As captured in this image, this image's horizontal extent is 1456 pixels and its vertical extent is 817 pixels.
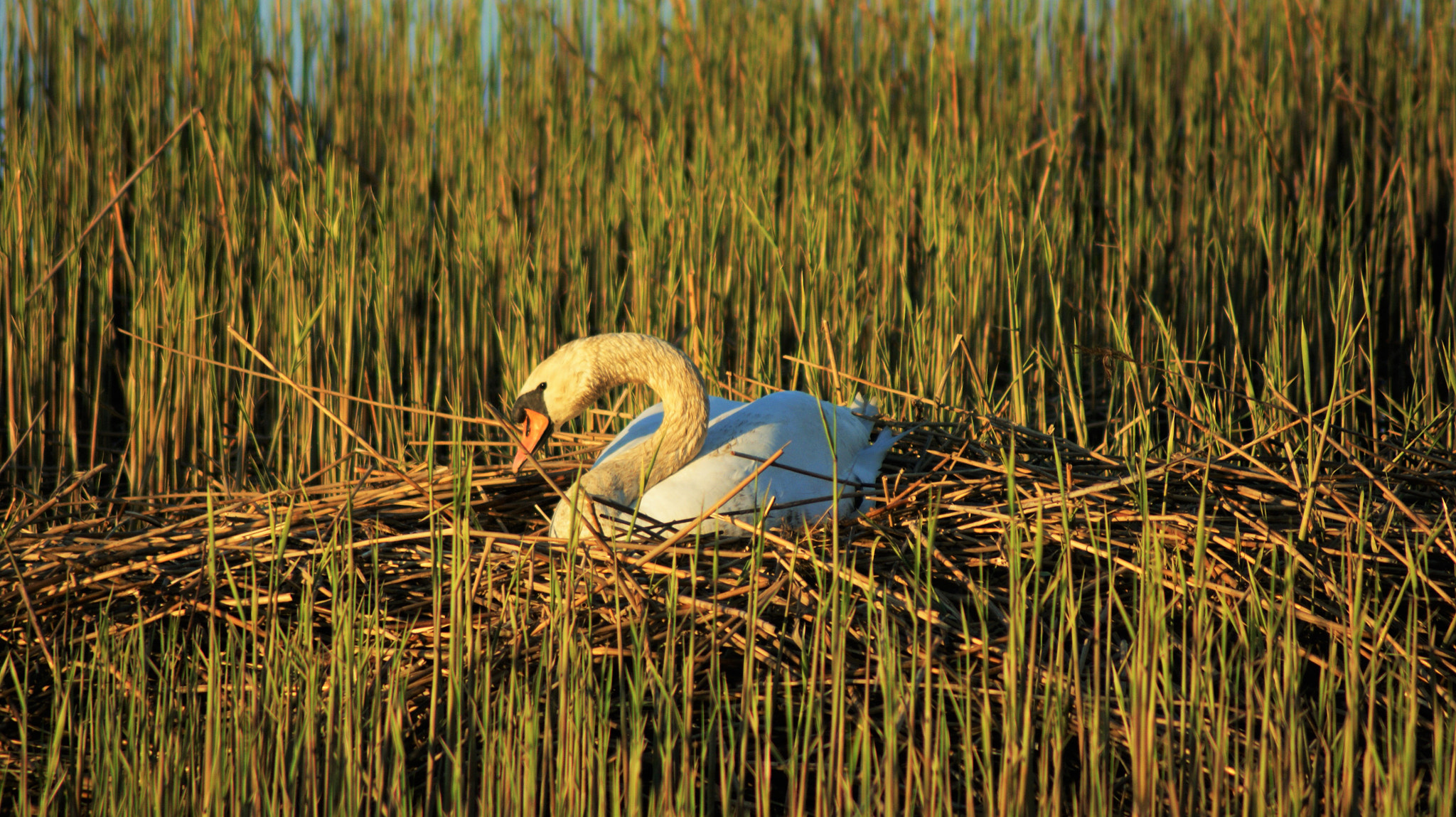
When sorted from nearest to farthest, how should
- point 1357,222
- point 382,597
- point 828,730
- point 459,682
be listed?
point 459,682
point 828,730
point 382,597
point 1357,222

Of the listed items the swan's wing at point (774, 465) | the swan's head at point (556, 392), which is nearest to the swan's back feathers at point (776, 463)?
the swan's wing at point (774, 465)

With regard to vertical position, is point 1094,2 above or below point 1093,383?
above

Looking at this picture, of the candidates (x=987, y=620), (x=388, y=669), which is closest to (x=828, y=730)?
(x=987, y=620)

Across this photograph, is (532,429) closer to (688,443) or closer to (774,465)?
(688,443)

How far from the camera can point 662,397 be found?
125 inches

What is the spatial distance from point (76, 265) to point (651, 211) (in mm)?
2283

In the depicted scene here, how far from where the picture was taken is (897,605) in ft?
8.27

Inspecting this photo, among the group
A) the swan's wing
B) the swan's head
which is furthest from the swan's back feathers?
the swan's head

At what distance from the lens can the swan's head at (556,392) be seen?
3168mm

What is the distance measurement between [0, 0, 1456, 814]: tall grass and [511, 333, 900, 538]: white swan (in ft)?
0.88

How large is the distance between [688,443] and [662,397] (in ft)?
0.50

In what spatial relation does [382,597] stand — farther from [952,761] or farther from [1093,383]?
[1093,383]

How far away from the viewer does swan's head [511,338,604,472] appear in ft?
10.4

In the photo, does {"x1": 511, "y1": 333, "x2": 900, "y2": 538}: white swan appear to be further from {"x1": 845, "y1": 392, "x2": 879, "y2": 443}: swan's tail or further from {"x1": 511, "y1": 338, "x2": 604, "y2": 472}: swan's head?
{"x1": 845, "y1": 392, "x2": 879, "y2": 443}: swan's tail
